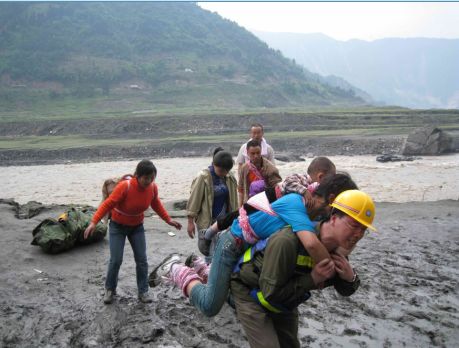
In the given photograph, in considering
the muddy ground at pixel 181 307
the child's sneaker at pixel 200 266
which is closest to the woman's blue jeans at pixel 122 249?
the muddy ground at pixel 181 307

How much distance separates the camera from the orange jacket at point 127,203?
4.23 metres

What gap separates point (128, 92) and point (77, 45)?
73.8 ft

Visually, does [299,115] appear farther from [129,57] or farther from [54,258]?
[129,57]

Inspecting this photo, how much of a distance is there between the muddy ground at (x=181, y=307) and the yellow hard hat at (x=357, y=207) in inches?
87.7

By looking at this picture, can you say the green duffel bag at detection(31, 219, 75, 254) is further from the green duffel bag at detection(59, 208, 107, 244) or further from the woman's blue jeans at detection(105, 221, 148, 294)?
the woman's blue jeans at detection(105, 221, 148, 294)

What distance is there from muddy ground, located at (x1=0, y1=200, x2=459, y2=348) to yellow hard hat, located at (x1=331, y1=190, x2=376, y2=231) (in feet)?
7.31

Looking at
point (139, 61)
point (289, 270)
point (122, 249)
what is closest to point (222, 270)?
point (289, 270)

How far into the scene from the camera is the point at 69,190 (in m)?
16.5

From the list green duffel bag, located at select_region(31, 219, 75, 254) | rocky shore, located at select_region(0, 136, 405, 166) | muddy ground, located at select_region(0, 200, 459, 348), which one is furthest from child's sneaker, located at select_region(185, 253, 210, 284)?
rocky shore, located at select_region(0, 136, 405, 166)

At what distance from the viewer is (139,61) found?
79938 mm

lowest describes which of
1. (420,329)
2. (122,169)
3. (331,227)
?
(122,169)

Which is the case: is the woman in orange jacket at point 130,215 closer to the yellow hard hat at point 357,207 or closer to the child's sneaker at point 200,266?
the child's sneaker at point 200,266

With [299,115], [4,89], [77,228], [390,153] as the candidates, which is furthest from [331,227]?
[4,89]

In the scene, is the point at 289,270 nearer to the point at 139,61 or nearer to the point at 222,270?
the point at 222,270
